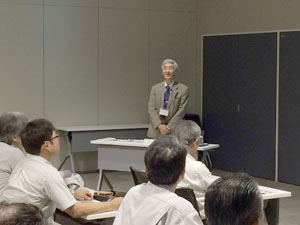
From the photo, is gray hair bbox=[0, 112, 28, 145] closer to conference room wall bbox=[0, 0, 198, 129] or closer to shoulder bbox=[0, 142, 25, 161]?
shoulder bbox=[0, 142, 25, 161]

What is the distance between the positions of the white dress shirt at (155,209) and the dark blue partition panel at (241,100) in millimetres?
6436

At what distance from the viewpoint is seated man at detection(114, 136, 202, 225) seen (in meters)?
2.56

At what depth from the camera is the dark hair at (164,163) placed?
2729 millimetres

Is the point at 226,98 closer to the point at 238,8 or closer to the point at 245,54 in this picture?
the point at 245,54

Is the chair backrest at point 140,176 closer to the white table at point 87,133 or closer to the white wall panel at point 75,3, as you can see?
the white table at point 87,133

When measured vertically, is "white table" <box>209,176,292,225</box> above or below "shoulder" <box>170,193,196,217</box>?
below

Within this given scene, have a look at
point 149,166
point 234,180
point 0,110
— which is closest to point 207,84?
point 0,110

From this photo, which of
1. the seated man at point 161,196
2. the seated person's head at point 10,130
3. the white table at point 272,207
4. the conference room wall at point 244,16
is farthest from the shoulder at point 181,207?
the conference room wall at point 244,16

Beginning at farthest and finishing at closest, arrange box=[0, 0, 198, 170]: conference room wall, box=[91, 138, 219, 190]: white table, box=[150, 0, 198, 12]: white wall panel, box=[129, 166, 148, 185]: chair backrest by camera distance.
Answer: box=[150, 0, 198, 12]: white wall panel < box=[0, 0, 198, 170]: conference room wall < box=[91, 138, 219, 190]: white table < box=[129, 166, 148, 185]: chair backrest

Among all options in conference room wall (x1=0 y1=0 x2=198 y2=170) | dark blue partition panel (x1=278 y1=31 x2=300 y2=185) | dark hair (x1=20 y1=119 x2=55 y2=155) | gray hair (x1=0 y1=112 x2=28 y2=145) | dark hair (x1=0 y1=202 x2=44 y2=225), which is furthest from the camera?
conference room wall (x1=0 y1=0 x2=198 y2=170)

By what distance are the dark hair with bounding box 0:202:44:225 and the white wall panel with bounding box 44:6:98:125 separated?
7901mm

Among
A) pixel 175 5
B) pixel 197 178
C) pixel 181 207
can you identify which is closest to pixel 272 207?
pixel 197 178

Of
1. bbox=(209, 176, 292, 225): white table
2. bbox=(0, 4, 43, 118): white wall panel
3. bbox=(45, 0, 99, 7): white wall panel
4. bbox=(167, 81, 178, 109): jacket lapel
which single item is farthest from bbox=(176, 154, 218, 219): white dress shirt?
bbox=(45, 0, 99, 7): white wall panel

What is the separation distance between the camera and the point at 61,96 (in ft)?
31.0
